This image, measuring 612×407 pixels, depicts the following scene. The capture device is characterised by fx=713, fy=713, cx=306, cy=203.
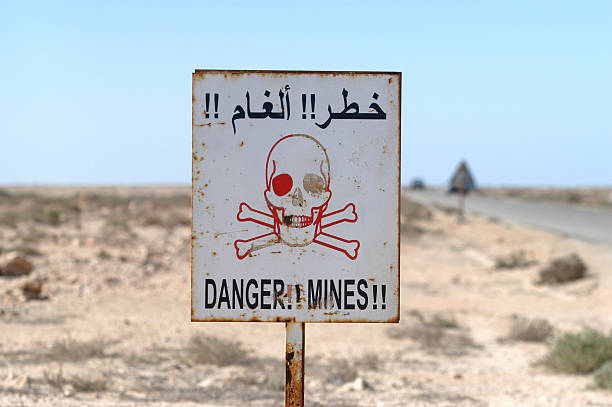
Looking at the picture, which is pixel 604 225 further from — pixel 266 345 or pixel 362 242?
pixel 362 242

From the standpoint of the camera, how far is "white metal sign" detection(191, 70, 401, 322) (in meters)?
3.64

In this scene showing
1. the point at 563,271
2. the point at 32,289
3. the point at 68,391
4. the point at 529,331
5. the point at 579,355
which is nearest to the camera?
the point at 68,391

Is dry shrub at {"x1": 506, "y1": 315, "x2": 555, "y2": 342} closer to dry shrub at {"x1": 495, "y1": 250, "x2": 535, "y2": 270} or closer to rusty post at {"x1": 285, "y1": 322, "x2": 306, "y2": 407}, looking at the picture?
rusty post at {"x1": 285, "y1": 322, "x2": 306, "y2": 407}

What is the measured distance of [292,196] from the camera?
144 inches

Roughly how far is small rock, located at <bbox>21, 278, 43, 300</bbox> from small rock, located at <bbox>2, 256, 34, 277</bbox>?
6.95ft

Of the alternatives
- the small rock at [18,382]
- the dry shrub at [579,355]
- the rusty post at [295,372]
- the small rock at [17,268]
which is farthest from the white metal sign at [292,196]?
the small rock at [17,268]

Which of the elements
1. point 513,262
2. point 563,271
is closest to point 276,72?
point 563,271

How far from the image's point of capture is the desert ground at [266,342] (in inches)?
257

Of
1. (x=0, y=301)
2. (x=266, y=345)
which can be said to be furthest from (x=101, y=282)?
(x=266, y=345)

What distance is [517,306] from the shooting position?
1301 centimetres

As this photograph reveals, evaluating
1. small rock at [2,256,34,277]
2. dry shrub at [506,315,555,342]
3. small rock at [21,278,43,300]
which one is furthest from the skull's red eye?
small rock at [2,256,34,277]

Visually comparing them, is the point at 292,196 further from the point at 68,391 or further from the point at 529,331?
the point at 529,331

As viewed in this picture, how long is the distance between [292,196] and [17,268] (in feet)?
38.2

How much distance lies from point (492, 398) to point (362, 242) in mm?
3671
